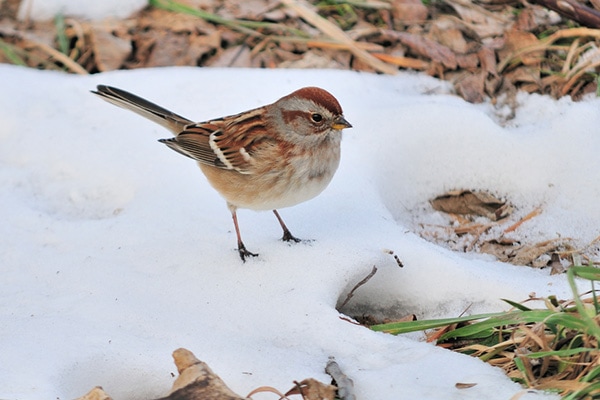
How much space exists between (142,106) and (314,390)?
2.56 meters

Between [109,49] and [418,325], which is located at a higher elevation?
[418,325]

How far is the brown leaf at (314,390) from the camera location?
10.7 feet

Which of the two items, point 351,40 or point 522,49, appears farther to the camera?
point 351,40

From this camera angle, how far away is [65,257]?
461 cm

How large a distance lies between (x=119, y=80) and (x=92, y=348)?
3039mm

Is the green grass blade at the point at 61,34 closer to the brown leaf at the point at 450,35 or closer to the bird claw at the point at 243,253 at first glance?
the brown leaf at the point at 450,35

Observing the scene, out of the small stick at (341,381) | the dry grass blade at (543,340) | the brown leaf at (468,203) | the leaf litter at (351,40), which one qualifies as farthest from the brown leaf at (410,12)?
the small stick at (341,381)

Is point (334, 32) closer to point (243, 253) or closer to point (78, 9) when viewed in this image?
point (78, 9)

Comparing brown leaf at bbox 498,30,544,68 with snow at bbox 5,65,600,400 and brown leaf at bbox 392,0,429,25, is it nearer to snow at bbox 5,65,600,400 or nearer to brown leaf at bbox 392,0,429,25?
snow at bbox 5,65,600,400

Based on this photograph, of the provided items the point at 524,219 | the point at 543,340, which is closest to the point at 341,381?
the point at 543,340

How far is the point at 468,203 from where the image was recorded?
17.2 ft

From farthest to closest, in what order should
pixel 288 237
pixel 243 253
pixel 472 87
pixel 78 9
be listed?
pixel 78 9 < pixel 472 87 < pixel 288 237 < pixel 243 253

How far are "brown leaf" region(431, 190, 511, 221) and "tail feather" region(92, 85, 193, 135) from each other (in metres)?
1.67

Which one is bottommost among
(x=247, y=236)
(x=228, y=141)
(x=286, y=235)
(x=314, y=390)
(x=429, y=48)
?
(x=247, y=236)
